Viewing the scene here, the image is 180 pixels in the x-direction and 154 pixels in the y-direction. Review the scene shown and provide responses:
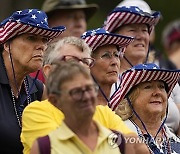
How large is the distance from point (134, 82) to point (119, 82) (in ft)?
3.30

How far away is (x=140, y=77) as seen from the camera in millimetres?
8695

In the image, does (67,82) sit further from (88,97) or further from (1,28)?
(1,28)

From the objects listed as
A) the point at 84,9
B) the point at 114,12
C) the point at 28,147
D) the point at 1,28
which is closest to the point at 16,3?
the point at 84,9

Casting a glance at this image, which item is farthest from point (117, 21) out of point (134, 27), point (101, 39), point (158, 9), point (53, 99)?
point (158, 9)

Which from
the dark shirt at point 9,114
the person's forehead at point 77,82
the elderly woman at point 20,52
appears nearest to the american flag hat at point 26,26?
the elderly woman at point 20,52

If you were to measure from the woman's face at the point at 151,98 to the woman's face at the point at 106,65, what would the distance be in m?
0.52

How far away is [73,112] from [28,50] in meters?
1.82

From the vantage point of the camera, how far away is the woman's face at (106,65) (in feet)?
30.3

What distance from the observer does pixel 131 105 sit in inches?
346

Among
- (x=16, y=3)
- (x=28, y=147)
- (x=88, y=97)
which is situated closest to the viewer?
(x=88, y=97)

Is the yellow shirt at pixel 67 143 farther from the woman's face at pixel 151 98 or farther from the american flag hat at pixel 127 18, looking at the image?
the american flag hat at pixel 127 18

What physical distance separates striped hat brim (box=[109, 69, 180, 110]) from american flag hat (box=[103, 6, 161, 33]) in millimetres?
1796

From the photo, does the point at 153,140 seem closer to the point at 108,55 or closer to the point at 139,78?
the point at 139,78

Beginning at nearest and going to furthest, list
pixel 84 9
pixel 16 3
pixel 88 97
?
pixel 88 97, pixel 84 9, pixel 16 3
